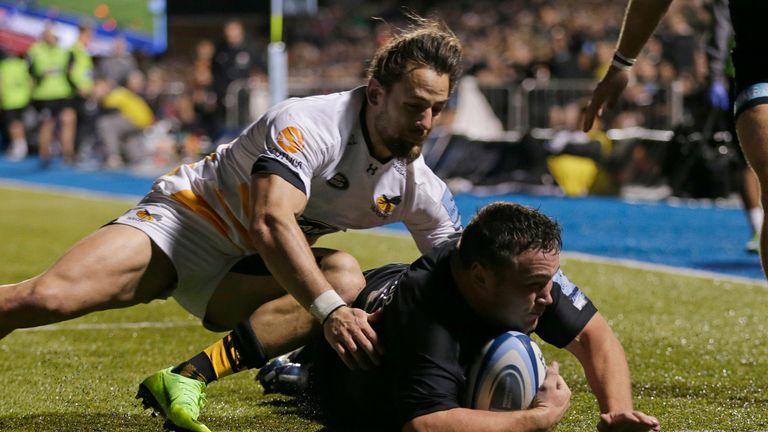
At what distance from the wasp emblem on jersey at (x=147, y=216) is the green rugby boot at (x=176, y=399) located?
558 millimetres

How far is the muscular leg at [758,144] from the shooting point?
14.7 ft

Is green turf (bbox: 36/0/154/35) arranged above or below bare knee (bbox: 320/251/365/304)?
below

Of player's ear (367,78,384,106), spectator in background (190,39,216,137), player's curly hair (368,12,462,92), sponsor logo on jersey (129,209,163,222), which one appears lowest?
spectator in background (190,39,216,137)

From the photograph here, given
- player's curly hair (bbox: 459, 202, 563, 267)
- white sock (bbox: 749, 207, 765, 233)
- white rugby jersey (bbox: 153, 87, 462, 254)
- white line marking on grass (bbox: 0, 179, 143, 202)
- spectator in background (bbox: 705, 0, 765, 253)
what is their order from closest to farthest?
player's curly hair (bbox: 459, 202, 563, 267) < white rugby jersey (bbox: 153, 87, 462, 254) < spectator in background (bbox: 705, 0, 765, 253) < white sock (bbox: 749, 207, 765, 233) < white line marking on grass (bbox: 0, 179, 143, 202)

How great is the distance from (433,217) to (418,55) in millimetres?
658

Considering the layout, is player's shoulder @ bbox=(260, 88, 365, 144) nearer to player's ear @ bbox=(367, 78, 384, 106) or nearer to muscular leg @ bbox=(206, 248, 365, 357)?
player's ear @ bbox=(367, 78, 384, 106)

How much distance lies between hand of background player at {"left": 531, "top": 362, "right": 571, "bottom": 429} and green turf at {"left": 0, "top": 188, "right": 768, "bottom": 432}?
91cm

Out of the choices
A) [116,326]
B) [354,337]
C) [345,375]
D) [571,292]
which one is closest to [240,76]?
[116,326]

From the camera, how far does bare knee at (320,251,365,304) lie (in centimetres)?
459

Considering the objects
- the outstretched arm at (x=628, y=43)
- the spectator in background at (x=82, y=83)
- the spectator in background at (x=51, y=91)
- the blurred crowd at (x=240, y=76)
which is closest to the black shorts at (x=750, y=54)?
the outstretched arm at (x=628, y=43)

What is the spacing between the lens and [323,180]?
468 cm

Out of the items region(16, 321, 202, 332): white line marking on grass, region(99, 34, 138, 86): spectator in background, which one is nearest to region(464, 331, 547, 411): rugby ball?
region(16, 321, 202, 332): white line marking on grass

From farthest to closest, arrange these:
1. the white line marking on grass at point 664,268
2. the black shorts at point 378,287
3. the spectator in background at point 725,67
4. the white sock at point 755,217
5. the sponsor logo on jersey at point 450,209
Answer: the white sock at point 755,217 → the spectator in background at point 725,67 → the white line marking on grass at point 664,268 → the sponsor logo on jersey at point 450,209 → the black shorts at point 378,287

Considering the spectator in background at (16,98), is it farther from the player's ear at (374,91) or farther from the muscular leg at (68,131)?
the player's ear at (374,91)
